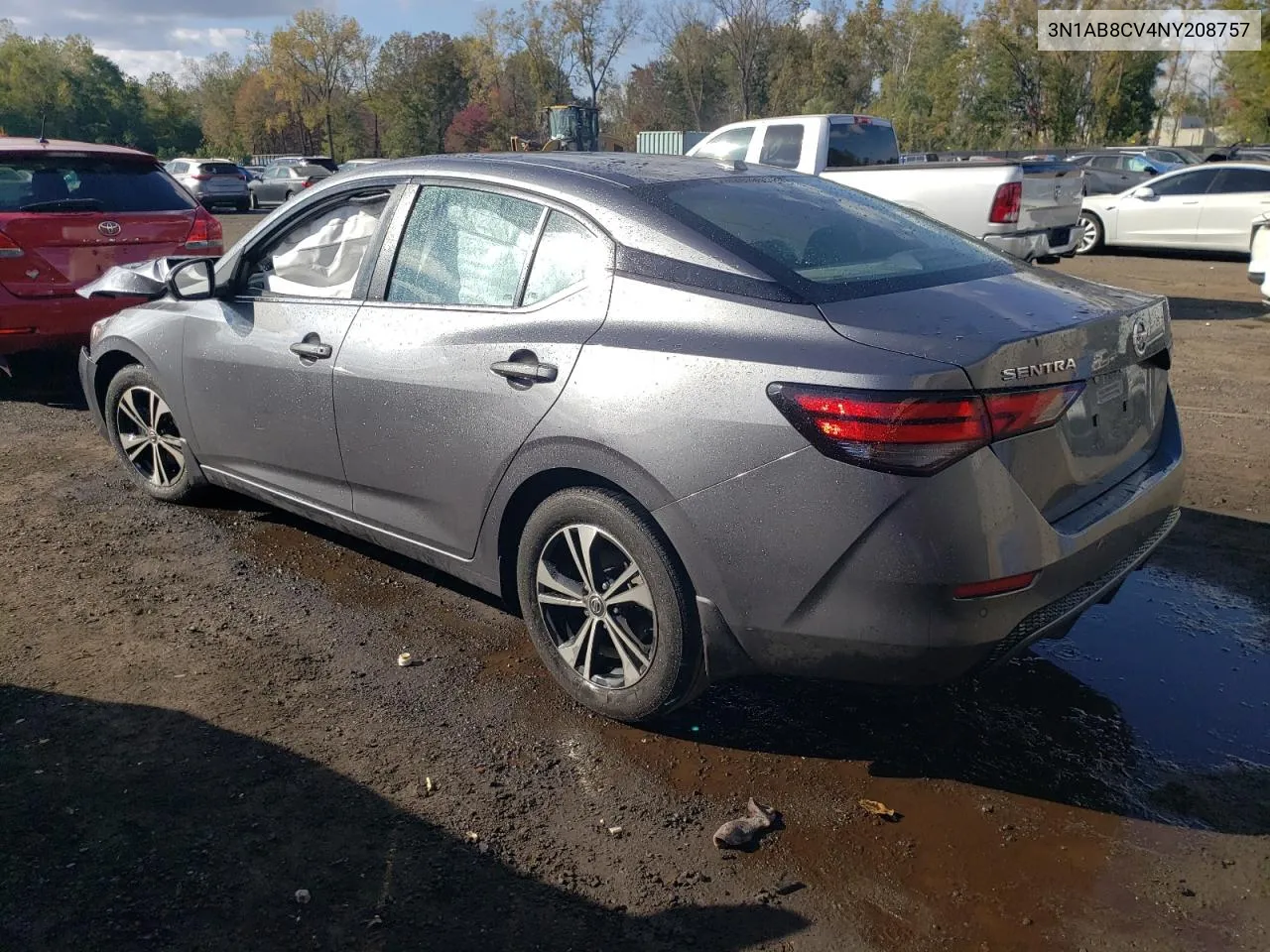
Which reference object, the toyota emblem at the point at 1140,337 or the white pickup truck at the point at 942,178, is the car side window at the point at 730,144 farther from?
the toyota emblem at the point at 1140,337

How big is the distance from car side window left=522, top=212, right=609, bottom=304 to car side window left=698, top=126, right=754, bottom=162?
366 inches

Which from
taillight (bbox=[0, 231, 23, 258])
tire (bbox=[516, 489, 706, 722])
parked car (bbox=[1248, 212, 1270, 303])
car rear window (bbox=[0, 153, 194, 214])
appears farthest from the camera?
parked car (bbox=[1248, 212, 1270, 303])

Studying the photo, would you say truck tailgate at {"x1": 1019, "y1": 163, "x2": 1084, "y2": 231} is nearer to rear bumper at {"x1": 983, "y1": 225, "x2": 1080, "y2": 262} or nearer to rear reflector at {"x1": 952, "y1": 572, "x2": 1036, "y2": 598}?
rear bumper at {"x1": 983, "y1": 225, "x2": 1080, "y2": 262}

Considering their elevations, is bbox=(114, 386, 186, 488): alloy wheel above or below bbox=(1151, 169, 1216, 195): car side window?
below

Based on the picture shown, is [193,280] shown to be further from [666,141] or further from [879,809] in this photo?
[666,141]

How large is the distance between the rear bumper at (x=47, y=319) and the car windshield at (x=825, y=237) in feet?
17.7

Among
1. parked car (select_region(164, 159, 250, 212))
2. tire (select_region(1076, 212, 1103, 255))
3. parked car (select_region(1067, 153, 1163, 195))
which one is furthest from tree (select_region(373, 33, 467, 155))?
tire (select_region(1076, 212, 1103, 255))

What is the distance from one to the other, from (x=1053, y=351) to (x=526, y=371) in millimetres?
1494

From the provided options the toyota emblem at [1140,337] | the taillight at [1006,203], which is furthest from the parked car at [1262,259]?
the toyota emblem at [1140,337]

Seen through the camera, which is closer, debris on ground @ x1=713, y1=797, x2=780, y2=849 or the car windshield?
debris on ground @ x1=713, y1=797, x2=780, y2=849

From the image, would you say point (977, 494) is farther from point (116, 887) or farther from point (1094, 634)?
point (116, 887)

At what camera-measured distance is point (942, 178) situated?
404 inches

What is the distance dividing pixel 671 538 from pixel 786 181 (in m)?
1.64

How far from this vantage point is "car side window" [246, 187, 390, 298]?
408 centimetres
